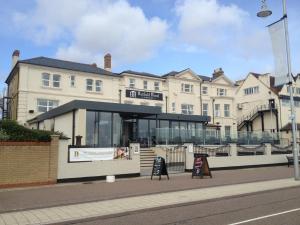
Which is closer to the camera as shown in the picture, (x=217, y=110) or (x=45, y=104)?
(x=45, y=104)

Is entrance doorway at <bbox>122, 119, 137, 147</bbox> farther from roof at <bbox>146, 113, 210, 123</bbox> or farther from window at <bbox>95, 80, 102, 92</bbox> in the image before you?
window at <bbox>95, 80, 102, 92</bbox>

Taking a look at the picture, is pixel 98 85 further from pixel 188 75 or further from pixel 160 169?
pixel 160 169

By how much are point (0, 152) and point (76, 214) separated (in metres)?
7.14

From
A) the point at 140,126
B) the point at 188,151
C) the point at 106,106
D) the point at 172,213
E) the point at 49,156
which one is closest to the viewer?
the point at 172,213

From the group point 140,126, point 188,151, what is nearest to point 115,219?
point 188,151

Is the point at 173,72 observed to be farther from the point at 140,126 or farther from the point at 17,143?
the point at 17,143

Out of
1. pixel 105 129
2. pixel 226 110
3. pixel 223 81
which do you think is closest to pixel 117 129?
pixel 105 129

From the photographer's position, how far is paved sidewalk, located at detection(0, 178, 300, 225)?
9.03m

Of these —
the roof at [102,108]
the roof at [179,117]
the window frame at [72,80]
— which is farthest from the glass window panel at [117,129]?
the window frame at [72,80]

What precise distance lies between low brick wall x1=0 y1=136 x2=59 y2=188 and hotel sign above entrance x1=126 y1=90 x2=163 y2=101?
26385 millimetres

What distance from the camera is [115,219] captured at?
908cm

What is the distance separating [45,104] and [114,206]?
2897cm

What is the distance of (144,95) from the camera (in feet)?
143

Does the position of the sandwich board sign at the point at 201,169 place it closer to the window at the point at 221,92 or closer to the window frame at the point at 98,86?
the window frame at the point at 98,86
